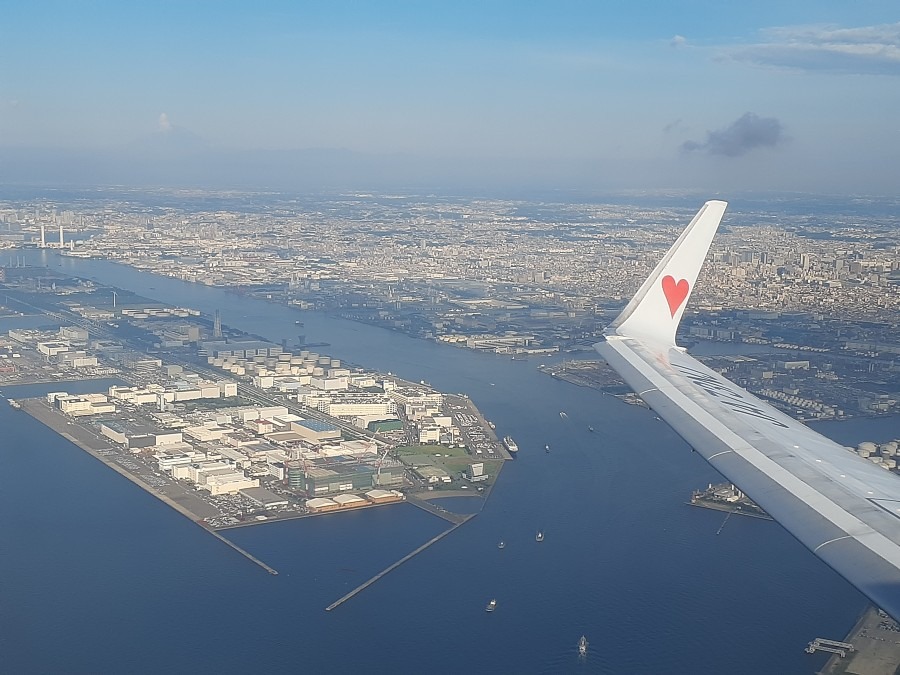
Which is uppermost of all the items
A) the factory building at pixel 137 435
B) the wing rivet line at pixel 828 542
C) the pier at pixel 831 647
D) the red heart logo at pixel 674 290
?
the red heart logo at pixel 674 290

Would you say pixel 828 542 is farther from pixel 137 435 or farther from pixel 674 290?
pixel 137 435

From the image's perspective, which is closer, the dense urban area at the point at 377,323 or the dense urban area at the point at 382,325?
the dense urban area at the point at 382,325

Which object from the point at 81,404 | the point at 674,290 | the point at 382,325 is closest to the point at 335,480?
the point at 81,404

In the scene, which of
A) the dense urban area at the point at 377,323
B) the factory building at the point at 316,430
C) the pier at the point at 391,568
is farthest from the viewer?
the factory building at the point at 316,430

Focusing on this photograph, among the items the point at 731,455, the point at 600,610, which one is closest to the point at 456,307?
the point at 600,610

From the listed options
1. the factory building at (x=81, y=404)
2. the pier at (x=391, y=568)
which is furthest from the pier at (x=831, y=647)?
the factory building at (x=81, y=404)

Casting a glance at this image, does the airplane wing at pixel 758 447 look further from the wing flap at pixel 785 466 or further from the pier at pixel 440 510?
the pier at pixel 440 510

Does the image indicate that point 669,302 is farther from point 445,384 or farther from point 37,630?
point 445,384
